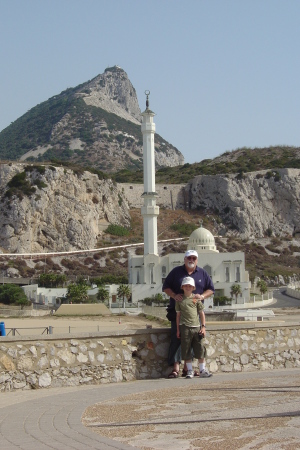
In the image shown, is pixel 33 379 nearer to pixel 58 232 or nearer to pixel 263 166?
pixel 58 232

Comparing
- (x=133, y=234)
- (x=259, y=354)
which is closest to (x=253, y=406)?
(x=259, y=354)

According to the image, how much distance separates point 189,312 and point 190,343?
0.43 metres

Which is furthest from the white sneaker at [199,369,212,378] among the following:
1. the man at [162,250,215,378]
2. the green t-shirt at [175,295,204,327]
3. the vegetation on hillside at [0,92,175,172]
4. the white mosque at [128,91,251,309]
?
the vegetation on hillside at [0,92,175,172]

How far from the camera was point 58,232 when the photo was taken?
3206 inches

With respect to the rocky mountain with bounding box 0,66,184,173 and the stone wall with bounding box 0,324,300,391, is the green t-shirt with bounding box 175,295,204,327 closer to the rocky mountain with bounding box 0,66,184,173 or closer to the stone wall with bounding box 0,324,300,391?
the stone wall with bounding box 0,324,300,391

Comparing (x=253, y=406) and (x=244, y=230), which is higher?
(x=244, y=230)

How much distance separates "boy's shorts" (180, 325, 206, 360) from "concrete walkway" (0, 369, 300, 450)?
486 millimetres

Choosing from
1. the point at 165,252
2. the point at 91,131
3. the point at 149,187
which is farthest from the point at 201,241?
the point at 91,131

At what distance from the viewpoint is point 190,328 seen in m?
10.3

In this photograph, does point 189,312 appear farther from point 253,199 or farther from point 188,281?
point 253,199

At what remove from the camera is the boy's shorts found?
33.6ft

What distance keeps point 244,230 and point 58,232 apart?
88.4 ft

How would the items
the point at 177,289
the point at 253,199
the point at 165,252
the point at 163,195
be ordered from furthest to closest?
the point at 163,195 → the point at 253,199 → the point at 165,252 → the point at 177,289

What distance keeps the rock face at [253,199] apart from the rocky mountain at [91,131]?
4698 cm
